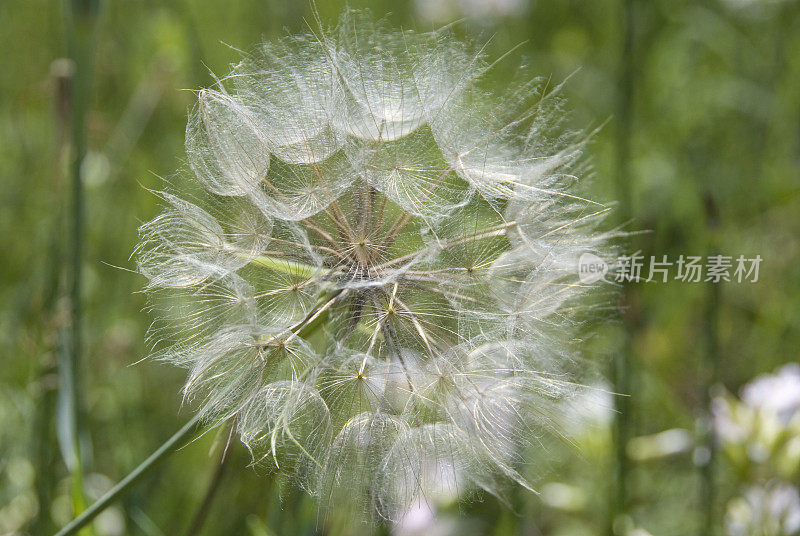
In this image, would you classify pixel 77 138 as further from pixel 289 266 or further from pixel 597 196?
pixel 597 196

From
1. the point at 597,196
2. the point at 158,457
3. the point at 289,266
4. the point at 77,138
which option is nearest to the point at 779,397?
the point at 597,196

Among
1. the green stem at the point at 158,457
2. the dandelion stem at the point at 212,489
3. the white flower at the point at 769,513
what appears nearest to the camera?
the green stem at the point at 158,457

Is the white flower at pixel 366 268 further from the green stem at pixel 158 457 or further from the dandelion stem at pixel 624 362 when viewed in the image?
the dandelion stem at pixel 624 362

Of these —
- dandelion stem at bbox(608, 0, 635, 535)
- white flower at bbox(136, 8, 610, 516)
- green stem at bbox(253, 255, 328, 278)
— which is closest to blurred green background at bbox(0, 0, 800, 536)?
dandelion stem at bbox(608, 0, 635, 535)

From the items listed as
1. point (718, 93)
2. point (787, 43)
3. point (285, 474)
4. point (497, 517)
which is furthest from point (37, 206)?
point (787, 43)

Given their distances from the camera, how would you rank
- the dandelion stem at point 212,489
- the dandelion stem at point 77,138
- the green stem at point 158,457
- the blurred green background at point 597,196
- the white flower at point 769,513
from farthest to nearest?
the blurred green background at point 597,196, the white flower at point 769,513, the dandelion stem at point 77,138, the dandelion stem at point 212,489, the green stem at point 158,457

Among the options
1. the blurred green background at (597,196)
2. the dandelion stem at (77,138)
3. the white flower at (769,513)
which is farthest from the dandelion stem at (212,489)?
the white flower at (769,513)

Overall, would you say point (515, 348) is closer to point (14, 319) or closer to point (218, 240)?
point (218, 240)
